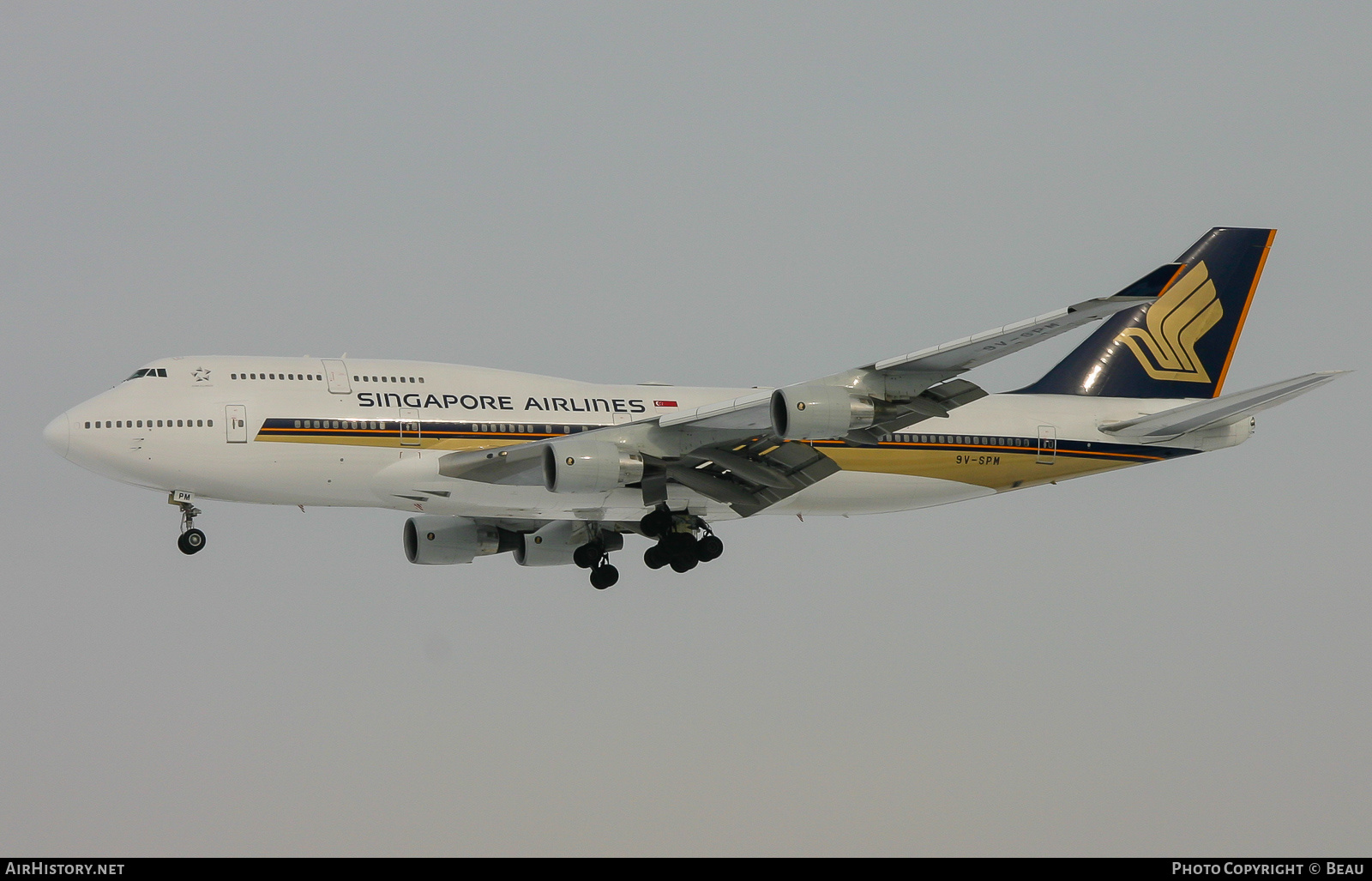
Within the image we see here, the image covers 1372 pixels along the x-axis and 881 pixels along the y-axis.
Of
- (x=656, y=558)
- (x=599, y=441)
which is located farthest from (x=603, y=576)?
(x=599, y=441)

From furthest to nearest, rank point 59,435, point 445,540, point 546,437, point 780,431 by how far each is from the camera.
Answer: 1. point 445,540
2. point 546,437
3. point 59,435
4. point 780,431

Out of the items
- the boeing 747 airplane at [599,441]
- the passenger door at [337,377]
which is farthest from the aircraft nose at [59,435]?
the passenger door at [337,377]

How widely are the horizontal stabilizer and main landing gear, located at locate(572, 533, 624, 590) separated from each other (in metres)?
13.6

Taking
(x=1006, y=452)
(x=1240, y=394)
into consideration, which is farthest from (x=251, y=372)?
(x=1240, y=394)

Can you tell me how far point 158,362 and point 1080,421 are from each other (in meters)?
23.3

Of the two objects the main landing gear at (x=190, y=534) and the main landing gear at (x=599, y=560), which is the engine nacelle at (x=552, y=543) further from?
the main landing gear at (x=190, y=534)

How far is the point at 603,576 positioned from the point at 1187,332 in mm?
18032

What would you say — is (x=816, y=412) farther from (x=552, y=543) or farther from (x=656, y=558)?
(x=552, y=543)

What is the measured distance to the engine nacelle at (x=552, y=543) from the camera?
3981 centimetres

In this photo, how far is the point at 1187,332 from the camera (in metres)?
41.8

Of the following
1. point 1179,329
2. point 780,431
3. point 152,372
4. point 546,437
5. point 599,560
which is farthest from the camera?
point 1179,329

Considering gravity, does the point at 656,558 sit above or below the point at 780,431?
below

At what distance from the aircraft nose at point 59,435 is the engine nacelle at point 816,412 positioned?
15591mm

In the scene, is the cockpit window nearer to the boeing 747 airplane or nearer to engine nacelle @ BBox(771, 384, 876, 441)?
the boeing 747 airplane
